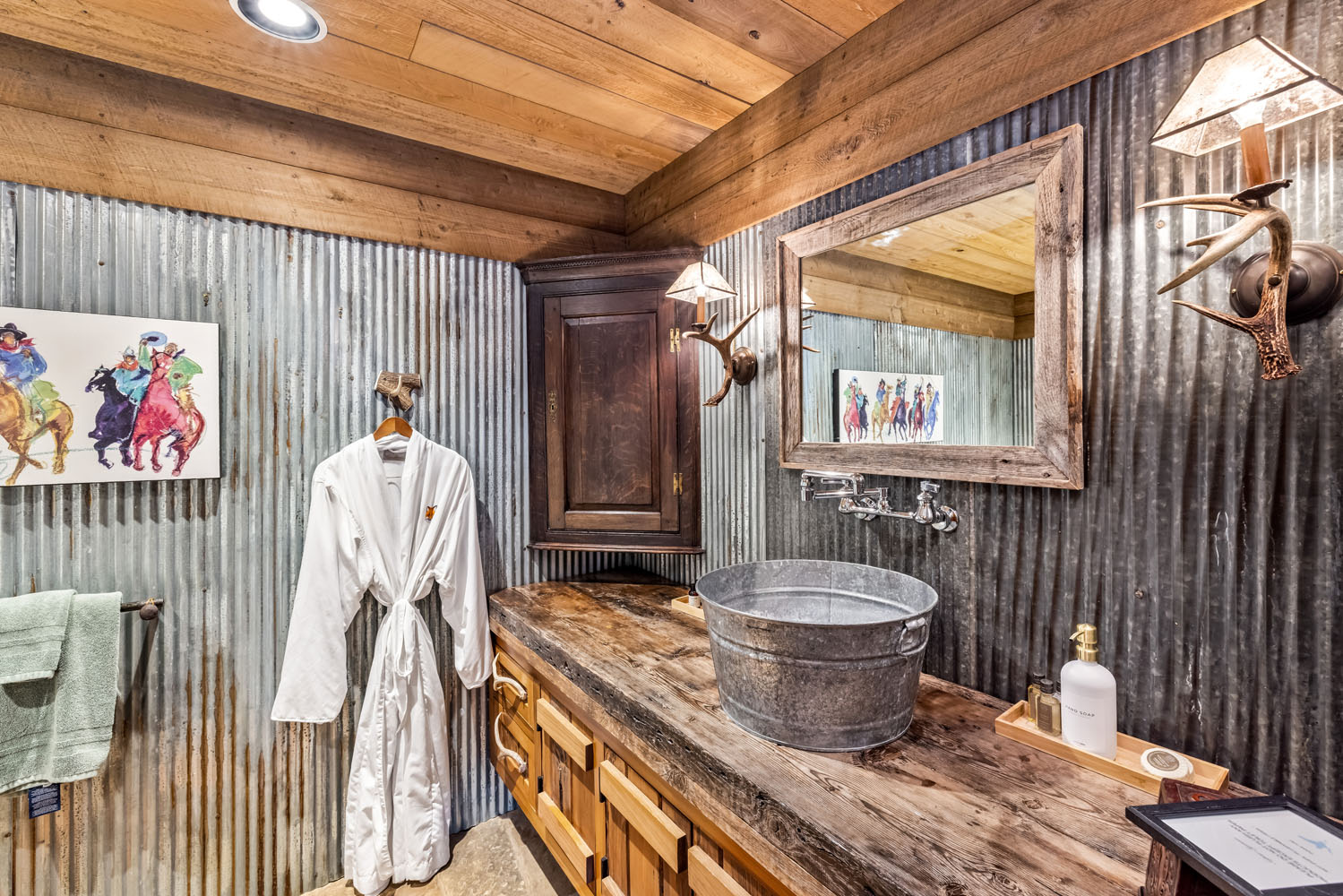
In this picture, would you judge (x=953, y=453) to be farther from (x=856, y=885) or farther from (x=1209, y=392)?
(x=856, y=885)

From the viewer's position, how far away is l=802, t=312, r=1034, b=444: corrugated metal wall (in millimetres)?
1169

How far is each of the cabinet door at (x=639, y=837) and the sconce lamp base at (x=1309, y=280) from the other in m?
1.29

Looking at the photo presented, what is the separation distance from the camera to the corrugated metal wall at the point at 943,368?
1.17 metres

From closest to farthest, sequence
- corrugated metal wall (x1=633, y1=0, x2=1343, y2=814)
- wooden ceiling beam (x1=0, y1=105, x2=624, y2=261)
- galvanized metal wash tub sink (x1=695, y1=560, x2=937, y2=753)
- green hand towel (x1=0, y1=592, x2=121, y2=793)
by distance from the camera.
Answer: corrugated metal wall (x1=633, y1=0, x2=1343, y2=814) → galvanized metal wash tub sink (x1=695, y1=560, x2=937, y2=753) → green hand towel (x1=0, y1=592, x2=121, y2=793) → wooden ceiling beam (x1=0, y1=105, x2=624, y2=261)

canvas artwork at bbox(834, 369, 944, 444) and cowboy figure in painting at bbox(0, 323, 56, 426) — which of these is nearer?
canvas artwork at bbox(834, 369, 944, 444)

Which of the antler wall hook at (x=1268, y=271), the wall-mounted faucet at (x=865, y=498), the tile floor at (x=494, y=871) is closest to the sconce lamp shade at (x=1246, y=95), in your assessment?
the antler wall hook at (x=1268, y=271)

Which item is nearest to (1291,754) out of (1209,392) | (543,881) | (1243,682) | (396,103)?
(1243,682)

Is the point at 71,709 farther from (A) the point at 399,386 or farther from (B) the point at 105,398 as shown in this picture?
(A) the point at 399,386

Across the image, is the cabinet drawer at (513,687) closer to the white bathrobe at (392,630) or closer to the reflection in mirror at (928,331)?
the white bathrobe at (392,630)

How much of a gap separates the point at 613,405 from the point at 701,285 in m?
0.56

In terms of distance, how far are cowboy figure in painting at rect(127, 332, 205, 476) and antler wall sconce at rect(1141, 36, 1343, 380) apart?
2293 mm

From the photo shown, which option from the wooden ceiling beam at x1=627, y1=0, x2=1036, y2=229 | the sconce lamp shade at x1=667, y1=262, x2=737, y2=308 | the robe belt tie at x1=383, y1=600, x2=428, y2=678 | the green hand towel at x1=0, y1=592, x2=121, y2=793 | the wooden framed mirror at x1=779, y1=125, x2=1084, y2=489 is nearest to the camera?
the wooden framed mirror at x1=779, y1=125, x2=1084, y2=489

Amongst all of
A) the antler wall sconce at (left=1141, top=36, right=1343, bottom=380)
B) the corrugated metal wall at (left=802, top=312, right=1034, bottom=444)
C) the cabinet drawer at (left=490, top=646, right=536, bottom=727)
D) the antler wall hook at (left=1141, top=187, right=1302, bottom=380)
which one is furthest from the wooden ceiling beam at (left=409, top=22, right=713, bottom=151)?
the cabinet drawer at (left=490, top=646, right=536, bottom=727)

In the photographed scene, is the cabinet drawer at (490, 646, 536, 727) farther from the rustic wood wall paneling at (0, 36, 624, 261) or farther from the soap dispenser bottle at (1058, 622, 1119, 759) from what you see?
the rustic wood wall paneling at (0, 36, 624, 261)
